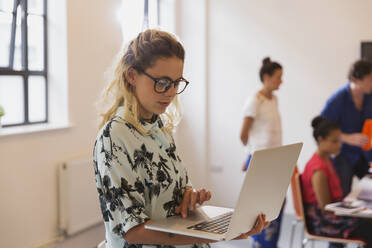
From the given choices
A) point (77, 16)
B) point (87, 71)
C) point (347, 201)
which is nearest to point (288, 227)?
point (347, 201)

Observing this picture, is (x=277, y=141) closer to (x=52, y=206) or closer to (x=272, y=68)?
(x=272, y=68)

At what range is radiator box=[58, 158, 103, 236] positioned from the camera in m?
3.56

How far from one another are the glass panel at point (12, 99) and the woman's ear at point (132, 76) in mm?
2207

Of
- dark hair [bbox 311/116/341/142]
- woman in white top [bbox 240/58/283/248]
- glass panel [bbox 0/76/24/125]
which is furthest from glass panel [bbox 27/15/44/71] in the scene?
dark hair [bbox 311/116/341/142]

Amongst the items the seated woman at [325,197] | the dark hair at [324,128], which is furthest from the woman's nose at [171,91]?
the dark hair at [324,128]

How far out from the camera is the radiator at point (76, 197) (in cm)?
356

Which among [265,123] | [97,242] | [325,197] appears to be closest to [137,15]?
[265,123]

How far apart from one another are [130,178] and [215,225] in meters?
0.27

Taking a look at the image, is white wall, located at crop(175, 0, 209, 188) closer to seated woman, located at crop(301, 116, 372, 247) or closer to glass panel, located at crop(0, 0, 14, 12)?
glass panel, located at crop(0, 0, 14, 12)

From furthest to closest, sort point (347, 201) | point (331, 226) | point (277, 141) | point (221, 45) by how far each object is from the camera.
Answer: point (221, 45) → point (277, 141) → point (331, 226) → point (347, 201)

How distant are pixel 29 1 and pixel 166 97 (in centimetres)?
254

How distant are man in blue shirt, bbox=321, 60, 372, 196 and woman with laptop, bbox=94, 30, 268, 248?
8.50ft

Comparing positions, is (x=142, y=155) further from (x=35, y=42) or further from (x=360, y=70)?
(x=360, y=70)

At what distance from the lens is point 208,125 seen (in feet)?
18.3
